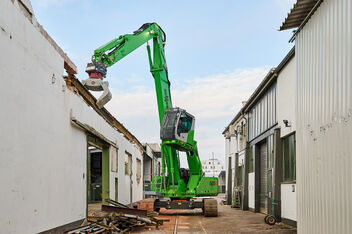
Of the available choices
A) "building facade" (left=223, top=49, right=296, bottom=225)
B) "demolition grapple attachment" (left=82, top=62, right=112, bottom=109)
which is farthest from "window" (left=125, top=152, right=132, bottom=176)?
"demolition grapple attachment" (left=82, top=62, right=112, bottom=109)

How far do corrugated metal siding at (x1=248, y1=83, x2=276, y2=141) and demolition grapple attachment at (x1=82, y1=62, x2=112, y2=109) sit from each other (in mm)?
8555

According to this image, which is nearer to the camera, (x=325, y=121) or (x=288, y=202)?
(x=325, y=121)

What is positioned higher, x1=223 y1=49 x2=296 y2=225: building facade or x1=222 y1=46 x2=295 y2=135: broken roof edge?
x1=222 y1=46 x2=295 y2=135: broken roof edge

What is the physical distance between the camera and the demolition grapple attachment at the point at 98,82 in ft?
38.8

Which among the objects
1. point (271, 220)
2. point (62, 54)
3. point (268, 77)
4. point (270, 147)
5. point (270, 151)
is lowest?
point (271, 220)

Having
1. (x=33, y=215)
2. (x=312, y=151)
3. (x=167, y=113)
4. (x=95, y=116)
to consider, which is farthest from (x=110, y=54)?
(x=312, y=151)

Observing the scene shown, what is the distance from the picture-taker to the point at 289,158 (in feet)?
50.8

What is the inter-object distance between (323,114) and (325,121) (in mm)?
170

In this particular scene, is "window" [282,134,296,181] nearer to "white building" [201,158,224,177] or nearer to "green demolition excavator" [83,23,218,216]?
"green demolition excavator" [83,23,218,216]

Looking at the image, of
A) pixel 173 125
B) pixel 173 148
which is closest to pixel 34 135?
pixel 173 125

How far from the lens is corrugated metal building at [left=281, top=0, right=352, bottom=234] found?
620 cm

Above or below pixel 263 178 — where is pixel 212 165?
below

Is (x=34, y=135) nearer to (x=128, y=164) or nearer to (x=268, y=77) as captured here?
(x=268, y=77)

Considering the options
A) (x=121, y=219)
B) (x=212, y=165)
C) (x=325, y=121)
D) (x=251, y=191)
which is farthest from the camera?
(x=212, y=165)
